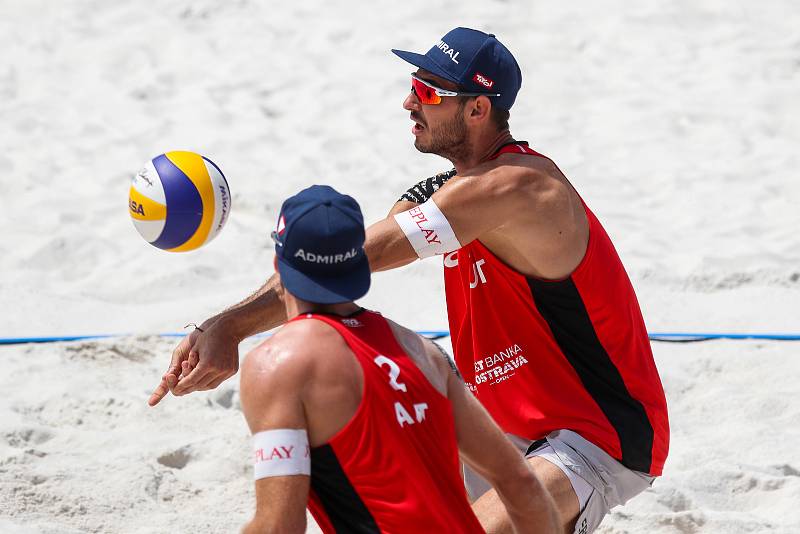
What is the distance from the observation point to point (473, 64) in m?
3.38

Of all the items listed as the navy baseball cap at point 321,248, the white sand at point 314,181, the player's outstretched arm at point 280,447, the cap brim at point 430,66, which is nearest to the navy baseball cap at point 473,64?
the cap brim at point 430,66

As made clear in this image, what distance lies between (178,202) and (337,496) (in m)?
1.69

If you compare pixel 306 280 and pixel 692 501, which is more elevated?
pixel 306 280

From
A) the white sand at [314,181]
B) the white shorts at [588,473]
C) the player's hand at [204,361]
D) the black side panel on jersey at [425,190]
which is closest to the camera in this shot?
the player's hand at [204,361]

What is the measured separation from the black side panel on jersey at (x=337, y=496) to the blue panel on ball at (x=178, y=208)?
1623 millimetres

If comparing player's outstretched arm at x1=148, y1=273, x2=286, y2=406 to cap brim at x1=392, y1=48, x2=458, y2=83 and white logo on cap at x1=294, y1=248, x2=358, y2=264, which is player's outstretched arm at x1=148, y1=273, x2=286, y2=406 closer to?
white logo on cap at x1=294, y1=248, x2=358, y2=264

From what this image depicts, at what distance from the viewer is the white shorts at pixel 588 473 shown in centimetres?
315

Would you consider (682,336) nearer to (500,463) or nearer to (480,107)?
(480,107)

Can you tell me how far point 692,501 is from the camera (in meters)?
4.08

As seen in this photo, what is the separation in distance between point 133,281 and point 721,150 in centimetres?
358

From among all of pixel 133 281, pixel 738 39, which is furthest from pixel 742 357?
pixel 738 39

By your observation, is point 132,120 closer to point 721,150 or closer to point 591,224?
point 721,150

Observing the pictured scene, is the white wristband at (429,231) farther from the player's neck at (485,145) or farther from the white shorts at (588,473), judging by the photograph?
the white shorts at (588,473)

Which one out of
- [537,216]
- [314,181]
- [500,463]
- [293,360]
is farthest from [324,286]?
[314,181]
